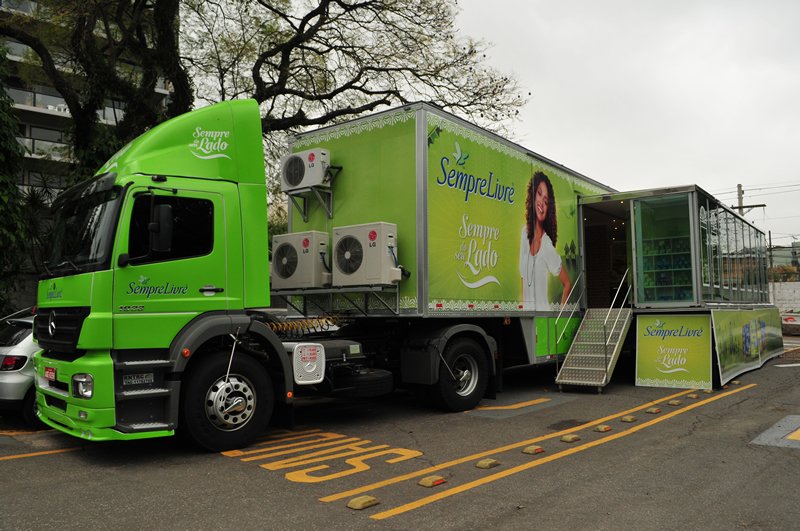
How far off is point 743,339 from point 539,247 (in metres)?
5.61

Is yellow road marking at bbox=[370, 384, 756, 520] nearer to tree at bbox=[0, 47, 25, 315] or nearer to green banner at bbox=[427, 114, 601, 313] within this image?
green banner at bbox=[427, 114, 601, 313]

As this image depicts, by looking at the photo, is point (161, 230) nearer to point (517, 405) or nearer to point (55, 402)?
point (55, 402)

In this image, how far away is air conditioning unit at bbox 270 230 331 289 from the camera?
818cm

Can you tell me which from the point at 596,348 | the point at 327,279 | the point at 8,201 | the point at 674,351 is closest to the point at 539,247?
the point at 596,348

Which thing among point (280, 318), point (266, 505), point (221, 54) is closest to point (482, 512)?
point (266, 505)

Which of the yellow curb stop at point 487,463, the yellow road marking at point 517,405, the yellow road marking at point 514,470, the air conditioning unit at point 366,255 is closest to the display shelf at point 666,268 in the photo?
the yellow road marking at point 514,470

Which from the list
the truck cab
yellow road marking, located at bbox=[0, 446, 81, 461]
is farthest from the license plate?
yellow road marking, located at bbox=[0, 446, 81, 461]

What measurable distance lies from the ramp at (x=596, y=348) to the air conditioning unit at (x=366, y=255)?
15.2 feet

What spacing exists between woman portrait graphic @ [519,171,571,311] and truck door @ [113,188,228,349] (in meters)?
5.33

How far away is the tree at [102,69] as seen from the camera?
13.1 m

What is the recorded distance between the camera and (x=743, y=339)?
12.7 metres

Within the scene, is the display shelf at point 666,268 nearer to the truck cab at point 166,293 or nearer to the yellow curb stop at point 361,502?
the truck cab at point 166,293

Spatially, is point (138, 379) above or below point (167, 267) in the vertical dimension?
below

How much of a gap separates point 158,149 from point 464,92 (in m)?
12.4
